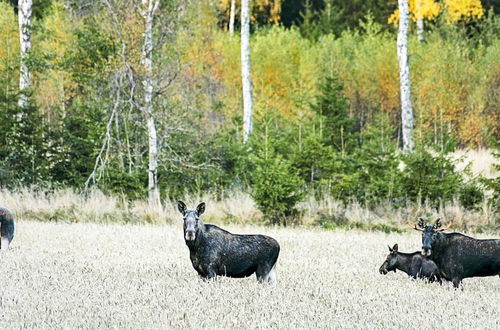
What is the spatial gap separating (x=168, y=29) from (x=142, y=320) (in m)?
16.1

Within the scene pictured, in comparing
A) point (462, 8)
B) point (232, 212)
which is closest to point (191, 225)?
point (232, 212)

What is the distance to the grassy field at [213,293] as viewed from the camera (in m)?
9.38

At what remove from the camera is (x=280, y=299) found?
10547 millimetres

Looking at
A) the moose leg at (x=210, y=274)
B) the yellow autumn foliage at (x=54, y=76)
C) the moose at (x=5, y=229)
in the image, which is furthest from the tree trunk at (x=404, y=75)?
the moose leg at (x=210, y=274)

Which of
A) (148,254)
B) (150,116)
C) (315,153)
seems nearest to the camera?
(148,254)

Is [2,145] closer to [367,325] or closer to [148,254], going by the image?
[148,254]

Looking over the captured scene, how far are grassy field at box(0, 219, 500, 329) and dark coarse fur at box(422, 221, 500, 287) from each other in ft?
0.89

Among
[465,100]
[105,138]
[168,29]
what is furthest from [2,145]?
[465,100]

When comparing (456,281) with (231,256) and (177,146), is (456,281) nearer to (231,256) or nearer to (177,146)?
(231,256)

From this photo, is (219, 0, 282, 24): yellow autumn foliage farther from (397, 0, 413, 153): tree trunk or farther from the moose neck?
the moose neck

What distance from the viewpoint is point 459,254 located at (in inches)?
487

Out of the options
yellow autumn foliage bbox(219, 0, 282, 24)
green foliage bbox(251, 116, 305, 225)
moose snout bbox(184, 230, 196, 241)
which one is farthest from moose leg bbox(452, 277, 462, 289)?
yellow autumn foliage bbox(219, 0, 282, 24)

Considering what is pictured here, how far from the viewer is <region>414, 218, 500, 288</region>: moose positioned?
40.0 ft

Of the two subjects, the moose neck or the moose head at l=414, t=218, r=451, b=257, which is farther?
the moose neck
